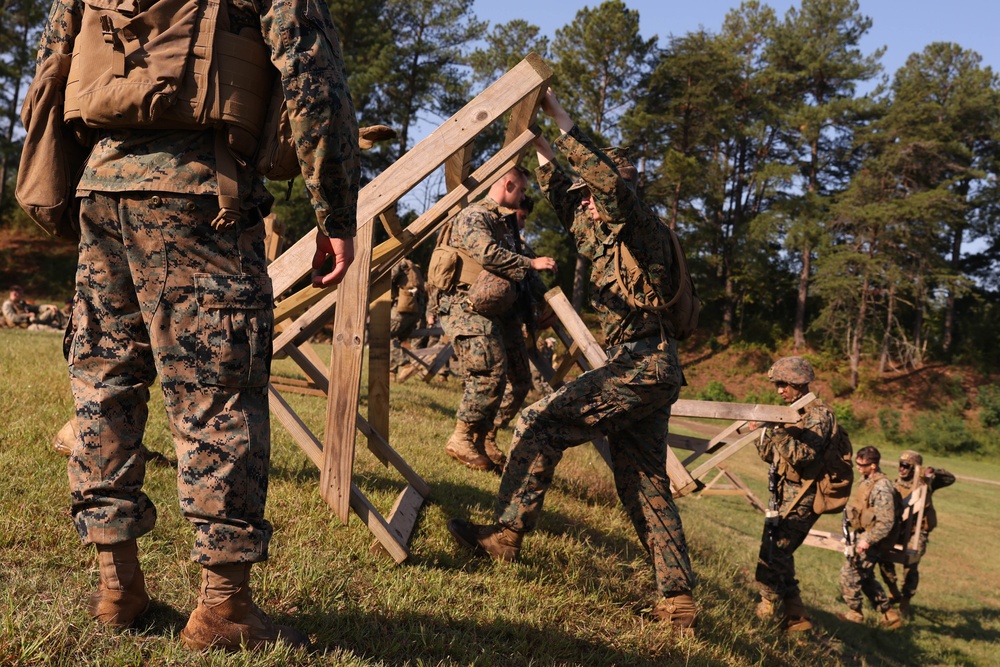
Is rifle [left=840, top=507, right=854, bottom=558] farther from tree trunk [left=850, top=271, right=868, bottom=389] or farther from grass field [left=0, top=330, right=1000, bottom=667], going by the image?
tree trunk [left=850, top=271, right=868, bottom=389]

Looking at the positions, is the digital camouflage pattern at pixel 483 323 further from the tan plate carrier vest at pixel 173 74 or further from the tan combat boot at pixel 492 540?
the tan plate carrier vest at pixel 173 74

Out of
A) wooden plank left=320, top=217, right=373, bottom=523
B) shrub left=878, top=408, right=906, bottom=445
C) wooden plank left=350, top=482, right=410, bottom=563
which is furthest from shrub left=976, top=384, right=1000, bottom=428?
wooden plank left=320, top=217, right=373, bottom=523

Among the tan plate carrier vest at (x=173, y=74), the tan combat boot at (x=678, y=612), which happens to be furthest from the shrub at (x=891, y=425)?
the tan plate carrier vest at (x=173, y=74)

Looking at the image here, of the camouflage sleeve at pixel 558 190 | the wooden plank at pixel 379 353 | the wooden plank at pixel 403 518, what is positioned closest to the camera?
the wooden plank at pixel 403 518

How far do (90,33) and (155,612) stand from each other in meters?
1.89

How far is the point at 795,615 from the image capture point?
300 inches

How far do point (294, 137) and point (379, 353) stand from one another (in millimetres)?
2238

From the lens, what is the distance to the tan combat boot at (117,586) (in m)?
2.51

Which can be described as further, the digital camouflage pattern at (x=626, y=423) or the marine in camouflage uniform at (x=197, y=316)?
the digital camouflage pattern at (x=626, y=423)

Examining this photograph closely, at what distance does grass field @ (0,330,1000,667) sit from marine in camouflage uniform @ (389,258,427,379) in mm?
6958

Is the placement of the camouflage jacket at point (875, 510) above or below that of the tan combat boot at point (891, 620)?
above

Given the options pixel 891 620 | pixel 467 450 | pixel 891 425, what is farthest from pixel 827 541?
pixel 891 425

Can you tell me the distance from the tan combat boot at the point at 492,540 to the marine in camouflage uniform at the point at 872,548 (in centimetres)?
736

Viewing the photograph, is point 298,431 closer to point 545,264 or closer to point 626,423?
point 626,423
